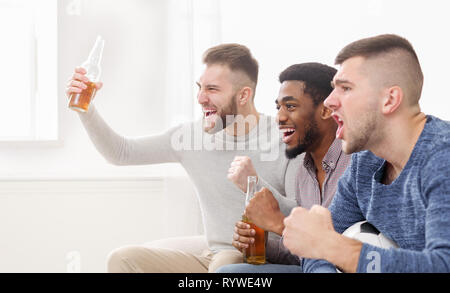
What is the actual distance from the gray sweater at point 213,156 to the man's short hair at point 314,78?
0.20 metres

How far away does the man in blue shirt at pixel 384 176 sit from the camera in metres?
0.88

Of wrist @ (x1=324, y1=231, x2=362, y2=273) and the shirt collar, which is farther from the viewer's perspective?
the shirt collar

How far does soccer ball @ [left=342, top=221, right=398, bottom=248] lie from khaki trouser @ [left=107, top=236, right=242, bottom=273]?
498mm

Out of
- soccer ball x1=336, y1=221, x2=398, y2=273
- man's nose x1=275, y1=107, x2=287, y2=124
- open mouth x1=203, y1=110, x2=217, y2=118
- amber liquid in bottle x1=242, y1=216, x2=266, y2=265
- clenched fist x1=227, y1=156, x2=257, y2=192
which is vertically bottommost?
amber liquid in bottle x1=242, y1=216, x2=266, y2=265

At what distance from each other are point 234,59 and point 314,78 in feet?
1.36

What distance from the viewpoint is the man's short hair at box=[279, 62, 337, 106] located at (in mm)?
1528

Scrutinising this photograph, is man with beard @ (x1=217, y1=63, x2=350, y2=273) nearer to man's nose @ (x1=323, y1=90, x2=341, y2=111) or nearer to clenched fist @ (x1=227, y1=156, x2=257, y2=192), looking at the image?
clenched fist @ (x1=227, y1=156, x2=257, y2=192)

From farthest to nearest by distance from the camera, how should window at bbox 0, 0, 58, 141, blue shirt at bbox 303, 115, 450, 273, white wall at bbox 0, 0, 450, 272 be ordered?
window at bbox 0, 0, 58, 141, white wall at bbox 0, 0, 450, 272, blue shirt at bbox 303, 115, 450, 273

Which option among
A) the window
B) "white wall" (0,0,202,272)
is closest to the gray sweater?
"white wall" (0,0,202,272)

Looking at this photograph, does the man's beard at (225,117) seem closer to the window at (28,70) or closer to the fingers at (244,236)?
the fingers at (244,236)

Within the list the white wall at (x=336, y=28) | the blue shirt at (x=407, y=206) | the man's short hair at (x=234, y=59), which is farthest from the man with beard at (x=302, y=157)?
the white wall at (x=336, y=28)

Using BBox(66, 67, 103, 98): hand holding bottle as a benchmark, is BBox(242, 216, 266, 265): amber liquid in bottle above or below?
below

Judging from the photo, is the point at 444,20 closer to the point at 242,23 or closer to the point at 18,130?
the point at 242,23

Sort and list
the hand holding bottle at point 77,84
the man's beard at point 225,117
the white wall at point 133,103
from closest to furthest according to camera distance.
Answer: the hand holding bottle at point 77,84 < the man's beard at point 225,117 < the white wall at point 133,103
